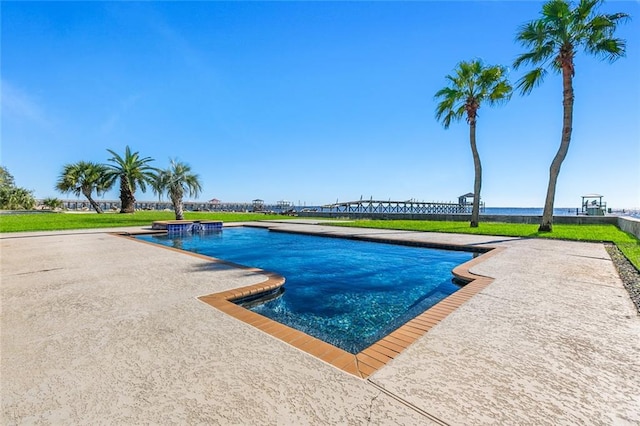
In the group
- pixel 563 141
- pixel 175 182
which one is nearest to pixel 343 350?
pixel 563 141

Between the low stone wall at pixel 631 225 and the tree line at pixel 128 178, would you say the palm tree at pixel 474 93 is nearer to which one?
the low stone wall at pixel 631 225

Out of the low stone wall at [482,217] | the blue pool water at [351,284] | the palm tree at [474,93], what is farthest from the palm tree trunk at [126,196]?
the palm tree at [474,93]

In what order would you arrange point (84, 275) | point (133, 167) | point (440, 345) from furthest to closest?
point (133, 167)
point (84, 275)
point (440, 345)

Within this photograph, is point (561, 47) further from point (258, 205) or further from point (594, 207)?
point (258, 205)

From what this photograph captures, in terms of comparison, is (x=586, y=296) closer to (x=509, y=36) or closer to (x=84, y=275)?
(x=84, y=275)

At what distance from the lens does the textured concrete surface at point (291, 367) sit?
156cm

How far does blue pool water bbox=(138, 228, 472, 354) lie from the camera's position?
3508 mm

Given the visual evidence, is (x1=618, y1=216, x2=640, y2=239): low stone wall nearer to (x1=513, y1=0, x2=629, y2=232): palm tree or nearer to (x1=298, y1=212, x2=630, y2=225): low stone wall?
(x1=298, y1=212, x2=630, y2=225): low stone wall

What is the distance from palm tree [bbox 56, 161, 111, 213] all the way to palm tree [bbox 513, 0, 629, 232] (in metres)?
36.1

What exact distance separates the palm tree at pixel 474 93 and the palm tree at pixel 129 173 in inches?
1041

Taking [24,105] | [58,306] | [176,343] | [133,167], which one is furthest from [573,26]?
[133,167]

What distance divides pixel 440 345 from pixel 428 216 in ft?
63.1

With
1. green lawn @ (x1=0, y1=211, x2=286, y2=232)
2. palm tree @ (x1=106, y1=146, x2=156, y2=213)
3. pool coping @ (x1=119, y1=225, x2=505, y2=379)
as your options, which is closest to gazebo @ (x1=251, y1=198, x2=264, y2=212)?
palm tree @ (x1=106, y1=146, x2=156, y2=213)

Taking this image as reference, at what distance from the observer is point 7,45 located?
30.3ft
